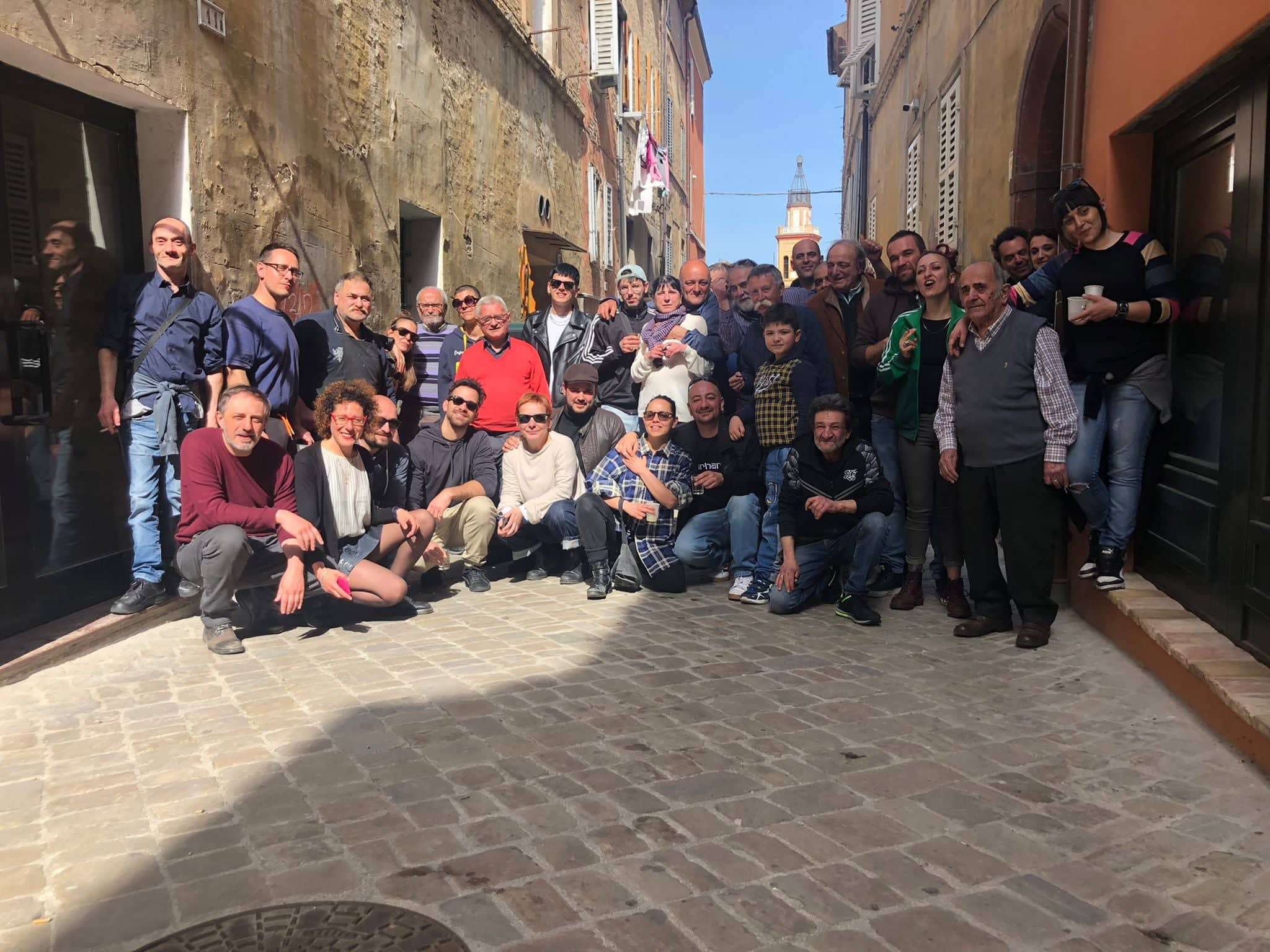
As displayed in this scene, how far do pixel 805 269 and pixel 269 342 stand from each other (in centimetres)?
400

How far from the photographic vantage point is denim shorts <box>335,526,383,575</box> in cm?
554

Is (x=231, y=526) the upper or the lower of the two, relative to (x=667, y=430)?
lower

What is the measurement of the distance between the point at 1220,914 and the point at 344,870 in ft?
7.56

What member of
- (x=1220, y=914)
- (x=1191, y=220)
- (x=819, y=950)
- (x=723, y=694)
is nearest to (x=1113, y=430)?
(x=1191, y=220)

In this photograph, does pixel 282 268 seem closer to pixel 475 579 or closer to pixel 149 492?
pixel 149 492

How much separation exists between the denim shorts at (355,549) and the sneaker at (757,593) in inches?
87.4

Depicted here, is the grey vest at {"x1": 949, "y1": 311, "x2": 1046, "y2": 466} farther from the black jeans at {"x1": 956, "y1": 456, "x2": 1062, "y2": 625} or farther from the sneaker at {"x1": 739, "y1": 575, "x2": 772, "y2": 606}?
the sneaker at {"x1": 739, "y1": 575, "x2": 772, "y2": 606}

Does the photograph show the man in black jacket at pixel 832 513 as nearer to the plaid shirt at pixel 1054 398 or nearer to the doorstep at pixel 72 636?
the plaid shirt at pixel 1054 398

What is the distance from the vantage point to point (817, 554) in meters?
5.86

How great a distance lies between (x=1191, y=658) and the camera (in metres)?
4.03

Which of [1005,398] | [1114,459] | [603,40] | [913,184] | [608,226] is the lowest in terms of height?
[1114,459]

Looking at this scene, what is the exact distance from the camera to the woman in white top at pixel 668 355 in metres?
6.73

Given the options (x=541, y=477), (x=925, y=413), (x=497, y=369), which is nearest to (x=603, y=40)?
(x=497, y=369)

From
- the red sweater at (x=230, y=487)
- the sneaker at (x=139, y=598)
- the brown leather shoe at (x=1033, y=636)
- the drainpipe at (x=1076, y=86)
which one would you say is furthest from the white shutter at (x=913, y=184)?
the sneaker at (x=139, y=598)
